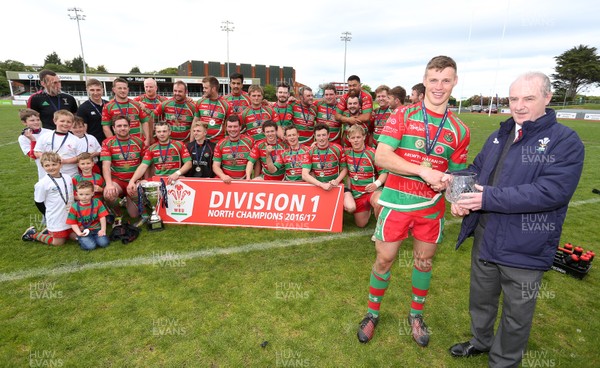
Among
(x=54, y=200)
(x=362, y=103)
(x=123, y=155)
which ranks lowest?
(x=54, y=200)

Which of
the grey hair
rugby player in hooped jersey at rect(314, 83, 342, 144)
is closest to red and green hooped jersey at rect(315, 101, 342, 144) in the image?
rugby player in hooped jersey at rect(314, 83, 342, 144)

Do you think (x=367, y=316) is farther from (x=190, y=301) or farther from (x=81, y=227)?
(x=81, y=227)

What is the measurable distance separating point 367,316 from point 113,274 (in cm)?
349

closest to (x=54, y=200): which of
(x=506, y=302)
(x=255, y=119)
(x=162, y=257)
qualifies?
(x=162, y=257)

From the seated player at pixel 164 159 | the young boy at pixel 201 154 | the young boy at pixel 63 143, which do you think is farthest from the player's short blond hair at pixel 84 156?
the young boy at pixel 201 154

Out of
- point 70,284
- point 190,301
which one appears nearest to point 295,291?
point 190,301

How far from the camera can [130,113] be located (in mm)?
6992

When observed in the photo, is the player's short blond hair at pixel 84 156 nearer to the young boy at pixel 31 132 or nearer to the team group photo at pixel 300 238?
the team group photo at pixel 300 238

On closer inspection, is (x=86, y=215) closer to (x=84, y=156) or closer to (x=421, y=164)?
(x=84, y=156)

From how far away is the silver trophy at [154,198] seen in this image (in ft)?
19.5

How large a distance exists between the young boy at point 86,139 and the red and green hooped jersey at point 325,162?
4208mm

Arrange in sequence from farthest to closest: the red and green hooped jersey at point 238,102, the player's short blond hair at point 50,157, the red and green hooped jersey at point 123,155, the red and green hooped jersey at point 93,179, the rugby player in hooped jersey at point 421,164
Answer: the red and green hooped jersey at point 238,102
the red and green hooped jersey at point 123,155
the red and green hooped jersey at point 93,179
the player's short blond hair at point 50,157
the rugby player in hooped jersey at point 421,164

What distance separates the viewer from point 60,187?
17.4 ft

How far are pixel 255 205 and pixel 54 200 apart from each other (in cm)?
336
